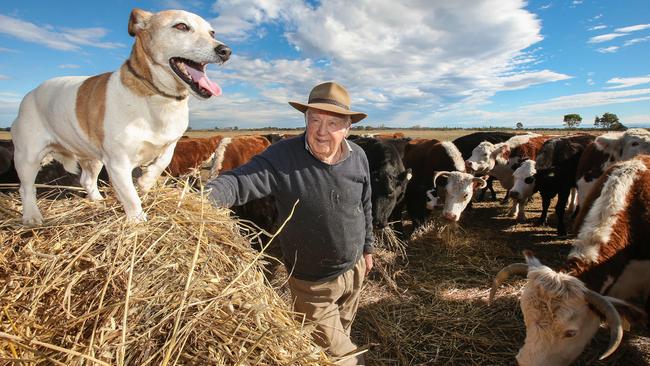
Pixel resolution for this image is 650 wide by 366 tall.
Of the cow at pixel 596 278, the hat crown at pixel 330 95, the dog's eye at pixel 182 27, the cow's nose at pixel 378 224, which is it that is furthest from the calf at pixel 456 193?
the dog's eye at pixel 182 27

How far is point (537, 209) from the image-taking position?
10.6m

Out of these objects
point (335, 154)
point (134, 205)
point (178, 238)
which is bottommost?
point (178, 238)

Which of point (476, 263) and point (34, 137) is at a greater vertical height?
point (34, 137)

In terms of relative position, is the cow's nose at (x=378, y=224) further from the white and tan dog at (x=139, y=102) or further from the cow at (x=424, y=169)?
the white and tan dog at (x=139, y=102)

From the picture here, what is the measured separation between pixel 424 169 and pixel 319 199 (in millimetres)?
7281

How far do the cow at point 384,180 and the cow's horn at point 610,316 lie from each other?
12.6 ft

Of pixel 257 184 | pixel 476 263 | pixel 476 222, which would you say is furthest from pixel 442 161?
pixel 257 184

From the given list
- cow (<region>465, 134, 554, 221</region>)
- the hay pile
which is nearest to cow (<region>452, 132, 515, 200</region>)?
cow (<region>465, 134, 554, 221</region>)

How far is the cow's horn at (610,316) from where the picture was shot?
287 cm

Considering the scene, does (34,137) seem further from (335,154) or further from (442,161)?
(442,161)

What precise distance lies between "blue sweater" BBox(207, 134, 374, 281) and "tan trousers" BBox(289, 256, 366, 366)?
105 mm

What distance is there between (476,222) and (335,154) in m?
7.74

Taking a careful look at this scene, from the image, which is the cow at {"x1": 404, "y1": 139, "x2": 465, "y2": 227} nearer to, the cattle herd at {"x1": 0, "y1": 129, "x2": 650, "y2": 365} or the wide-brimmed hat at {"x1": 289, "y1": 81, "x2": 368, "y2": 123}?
the cattle herd at {"x1": 0, "y1": 129, "x2": 650, "y2": 365}

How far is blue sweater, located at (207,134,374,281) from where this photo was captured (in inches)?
111
